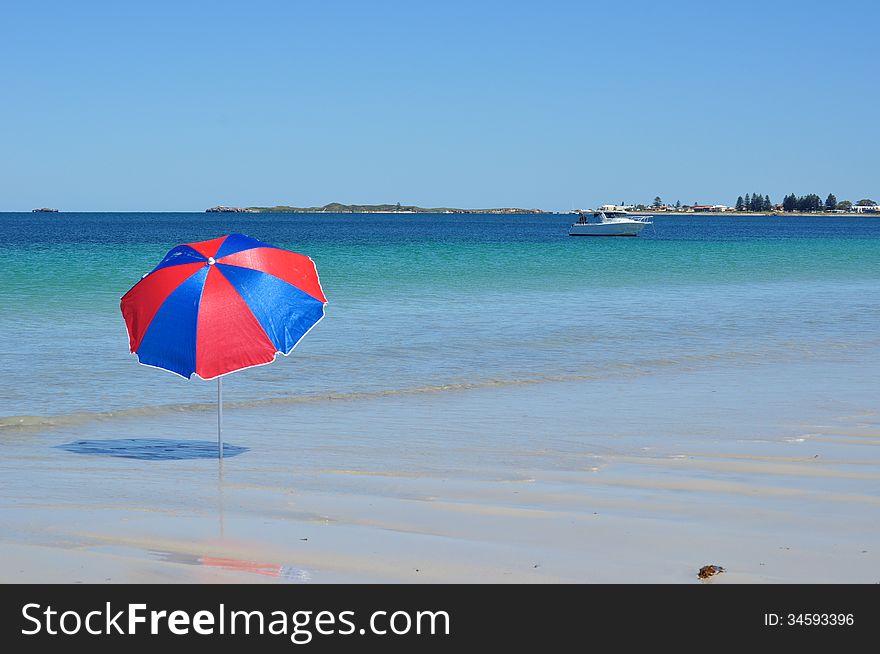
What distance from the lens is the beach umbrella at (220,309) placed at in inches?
303

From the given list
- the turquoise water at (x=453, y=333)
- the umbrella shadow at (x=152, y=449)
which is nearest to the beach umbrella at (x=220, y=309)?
the umbrella shadow at (x=152, y=449)

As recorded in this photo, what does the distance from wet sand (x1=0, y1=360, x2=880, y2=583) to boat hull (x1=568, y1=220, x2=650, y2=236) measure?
75.9 m

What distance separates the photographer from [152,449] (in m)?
8.65

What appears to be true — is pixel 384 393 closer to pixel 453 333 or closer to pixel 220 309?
pixel 220 309

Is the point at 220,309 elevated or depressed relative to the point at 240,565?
elevated

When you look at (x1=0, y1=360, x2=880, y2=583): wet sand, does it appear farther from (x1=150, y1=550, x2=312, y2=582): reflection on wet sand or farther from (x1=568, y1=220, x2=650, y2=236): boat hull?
(x1=568, y1=220, x2=650, y2=236): boat hull

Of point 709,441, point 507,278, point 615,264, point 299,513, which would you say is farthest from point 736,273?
point 299,513

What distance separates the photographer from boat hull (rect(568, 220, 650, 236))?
85738 millimetres

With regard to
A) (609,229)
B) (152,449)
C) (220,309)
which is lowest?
(152,449)

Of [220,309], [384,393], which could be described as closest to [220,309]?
[220,309]

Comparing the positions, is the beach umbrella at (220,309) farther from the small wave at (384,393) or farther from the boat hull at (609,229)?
the boat hull at (609,229)

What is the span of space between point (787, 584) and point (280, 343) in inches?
153

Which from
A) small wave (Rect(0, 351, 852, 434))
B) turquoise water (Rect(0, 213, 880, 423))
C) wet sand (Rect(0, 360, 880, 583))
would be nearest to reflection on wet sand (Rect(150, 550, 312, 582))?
wet sand (Rect(0, 360, 880, 583))

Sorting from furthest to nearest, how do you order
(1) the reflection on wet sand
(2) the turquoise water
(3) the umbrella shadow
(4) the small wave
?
A: (2) the turquoise water, (4) the small wave, (3) the umbrella shadow, (1) the reflection on wet sand
